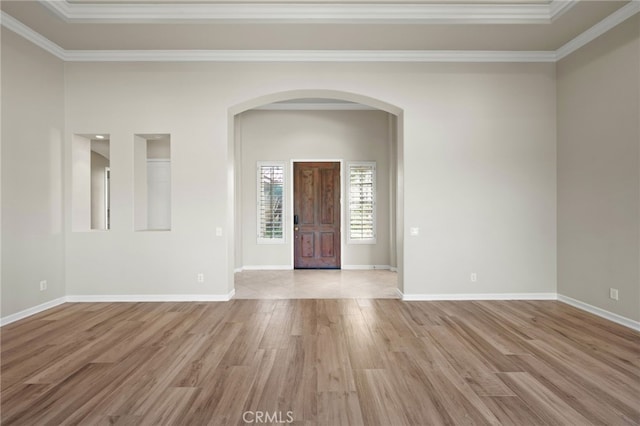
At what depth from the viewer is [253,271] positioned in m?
7.03

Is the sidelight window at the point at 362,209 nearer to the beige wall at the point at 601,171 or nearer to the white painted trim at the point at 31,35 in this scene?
the beige wall at the point at 601,171

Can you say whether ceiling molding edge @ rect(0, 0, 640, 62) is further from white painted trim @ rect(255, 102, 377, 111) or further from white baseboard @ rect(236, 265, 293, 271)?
white baseboard @ rect(236, 265, 293, 271)

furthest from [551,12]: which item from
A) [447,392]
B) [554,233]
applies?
[447,392]

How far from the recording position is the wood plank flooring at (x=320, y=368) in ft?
Result: 6.93

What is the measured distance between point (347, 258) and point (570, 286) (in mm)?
3978

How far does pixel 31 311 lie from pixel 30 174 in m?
1.68

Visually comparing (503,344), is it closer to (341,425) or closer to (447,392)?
(447,392)

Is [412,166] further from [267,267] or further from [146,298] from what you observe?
[146,298]

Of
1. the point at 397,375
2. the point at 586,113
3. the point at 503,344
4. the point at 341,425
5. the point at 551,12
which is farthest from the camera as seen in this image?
the point at 586,113

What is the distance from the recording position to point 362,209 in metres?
7.30

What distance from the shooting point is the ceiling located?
3.75 metres

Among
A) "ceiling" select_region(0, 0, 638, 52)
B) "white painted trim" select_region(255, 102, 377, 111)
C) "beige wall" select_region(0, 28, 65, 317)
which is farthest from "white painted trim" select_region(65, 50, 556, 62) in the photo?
"white painted trim" select_region(255, 102, 377, 111)

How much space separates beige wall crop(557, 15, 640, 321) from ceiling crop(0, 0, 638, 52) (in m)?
0.52

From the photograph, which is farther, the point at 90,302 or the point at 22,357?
the point at 90,302
